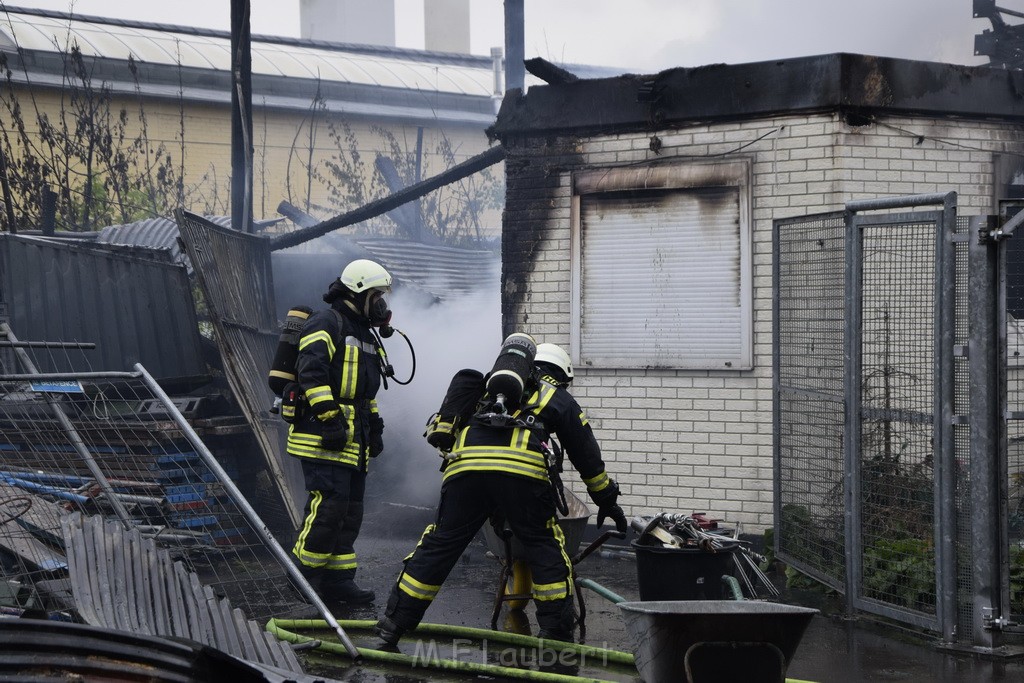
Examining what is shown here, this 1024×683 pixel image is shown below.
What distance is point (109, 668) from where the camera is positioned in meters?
3.15

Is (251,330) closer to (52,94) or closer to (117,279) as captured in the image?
(117,279)

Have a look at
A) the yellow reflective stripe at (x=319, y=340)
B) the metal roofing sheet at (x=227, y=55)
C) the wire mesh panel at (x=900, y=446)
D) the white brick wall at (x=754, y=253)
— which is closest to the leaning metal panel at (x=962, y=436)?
the wire mesh panel at (x=900, y=446)

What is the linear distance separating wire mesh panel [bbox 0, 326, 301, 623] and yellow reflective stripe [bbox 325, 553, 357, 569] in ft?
0.99

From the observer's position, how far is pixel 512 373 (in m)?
5.66

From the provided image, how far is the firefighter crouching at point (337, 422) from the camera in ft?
22.6

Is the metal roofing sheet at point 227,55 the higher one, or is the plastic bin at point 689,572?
the metal roofing sheet at point 227,55

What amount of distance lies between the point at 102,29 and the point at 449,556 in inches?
744

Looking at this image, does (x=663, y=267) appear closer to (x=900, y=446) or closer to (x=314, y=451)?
(x=900, y=446)

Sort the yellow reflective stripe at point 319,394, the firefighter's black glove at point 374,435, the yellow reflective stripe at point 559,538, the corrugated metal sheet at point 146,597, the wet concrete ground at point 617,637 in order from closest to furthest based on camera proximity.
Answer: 1. the corrugated metal sheet at point 146,597
2. the wet concrete ground at point 617,637
3. the yellow reflective stripe at point 559,538
4. the yellow reflective stripe at point 319,394
5. the firefighter's black glove at point 374,435

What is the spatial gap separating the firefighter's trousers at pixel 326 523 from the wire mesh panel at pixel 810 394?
2944 millimetres

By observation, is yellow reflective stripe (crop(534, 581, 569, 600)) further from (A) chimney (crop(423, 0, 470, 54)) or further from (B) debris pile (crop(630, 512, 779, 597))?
(A) chimney (crop(423, 0, 470, 54))


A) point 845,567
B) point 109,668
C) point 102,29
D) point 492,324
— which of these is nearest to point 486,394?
point 845,567

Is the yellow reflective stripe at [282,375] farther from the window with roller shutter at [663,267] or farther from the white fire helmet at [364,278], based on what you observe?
the window with roller shutter at [663,267]

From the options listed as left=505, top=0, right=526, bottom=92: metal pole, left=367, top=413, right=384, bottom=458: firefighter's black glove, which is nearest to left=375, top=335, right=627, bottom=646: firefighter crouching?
left=367, top=413, right=384, bottom=458: firefighter's black glove
